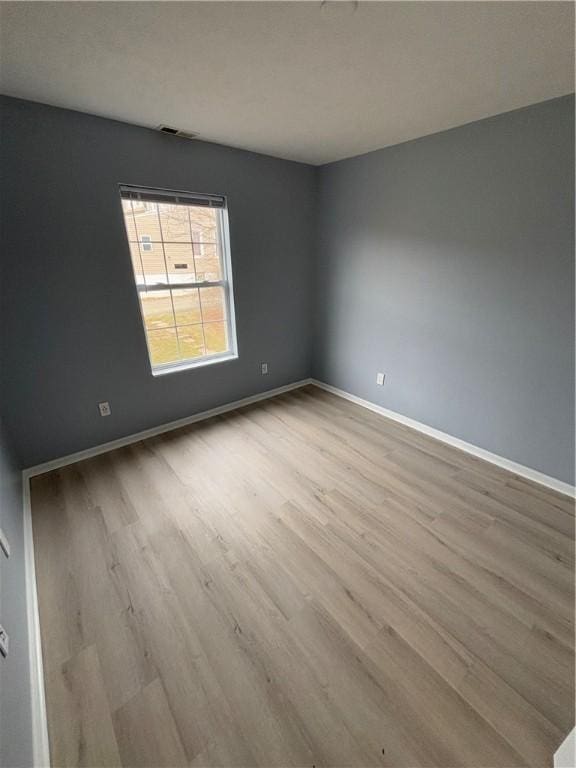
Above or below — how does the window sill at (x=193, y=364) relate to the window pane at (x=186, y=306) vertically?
below

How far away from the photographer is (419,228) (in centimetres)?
245

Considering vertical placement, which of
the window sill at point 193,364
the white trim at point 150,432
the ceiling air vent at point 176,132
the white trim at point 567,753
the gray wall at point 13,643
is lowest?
the white trim at point 567,753

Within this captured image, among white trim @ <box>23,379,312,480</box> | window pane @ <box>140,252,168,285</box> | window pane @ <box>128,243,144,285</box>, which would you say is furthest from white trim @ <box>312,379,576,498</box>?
window pane @ <box>128,243,144,285</box>

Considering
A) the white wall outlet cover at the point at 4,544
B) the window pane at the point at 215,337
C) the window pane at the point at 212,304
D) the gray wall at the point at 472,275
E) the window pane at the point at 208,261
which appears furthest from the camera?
the window pane at the point at 215,337

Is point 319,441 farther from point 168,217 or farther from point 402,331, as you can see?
point 168,217

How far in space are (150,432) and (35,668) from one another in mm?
1736

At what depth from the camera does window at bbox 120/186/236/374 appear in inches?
93.8

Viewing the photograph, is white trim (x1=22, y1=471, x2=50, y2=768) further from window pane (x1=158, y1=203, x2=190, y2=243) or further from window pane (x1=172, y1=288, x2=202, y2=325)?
window pane (x1=158, y1=203, x2=190, y2=243)

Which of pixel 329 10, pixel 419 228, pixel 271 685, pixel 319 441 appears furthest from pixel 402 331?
pixel 271 685

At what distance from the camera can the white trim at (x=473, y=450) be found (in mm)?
2072

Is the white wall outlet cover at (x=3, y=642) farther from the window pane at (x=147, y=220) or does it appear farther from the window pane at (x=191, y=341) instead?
the window pane at (x=147, y=220)

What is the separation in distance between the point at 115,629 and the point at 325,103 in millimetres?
2876

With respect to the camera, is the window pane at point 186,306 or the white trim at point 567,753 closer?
the white trim at point 567,753

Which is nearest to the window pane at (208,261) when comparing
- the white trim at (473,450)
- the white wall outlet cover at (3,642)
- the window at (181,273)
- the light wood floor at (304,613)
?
the window at (181,273)
